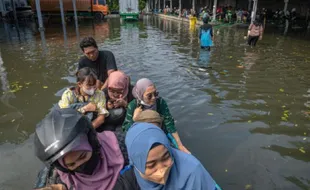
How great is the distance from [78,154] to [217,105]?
4.78m

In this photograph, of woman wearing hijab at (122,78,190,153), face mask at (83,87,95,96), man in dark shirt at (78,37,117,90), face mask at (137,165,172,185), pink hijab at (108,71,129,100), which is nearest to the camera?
face mask at (137,165,172,185)

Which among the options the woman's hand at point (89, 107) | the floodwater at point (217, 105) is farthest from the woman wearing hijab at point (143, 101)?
the floodwater at point (217, 105)

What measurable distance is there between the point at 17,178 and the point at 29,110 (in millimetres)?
2488

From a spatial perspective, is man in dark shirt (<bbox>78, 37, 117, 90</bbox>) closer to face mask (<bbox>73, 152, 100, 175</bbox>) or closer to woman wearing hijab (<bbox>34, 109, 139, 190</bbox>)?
woman wearing hijab (<bbox>34, 109, 139, 190</bbox>)

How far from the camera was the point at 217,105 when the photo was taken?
6012 millimetres

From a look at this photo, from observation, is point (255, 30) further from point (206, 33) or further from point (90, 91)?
point (90, 91)

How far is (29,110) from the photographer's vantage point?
587 cm

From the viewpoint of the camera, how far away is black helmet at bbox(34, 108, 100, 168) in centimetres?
160

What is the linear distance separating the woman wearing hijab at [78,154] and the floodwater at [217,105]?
2.10 meters

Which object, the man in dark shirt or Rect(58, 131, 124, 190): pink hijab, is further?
the man in dark shirt

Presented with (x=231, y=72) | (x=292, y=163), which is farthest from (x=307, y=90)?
(x=292, y=163)

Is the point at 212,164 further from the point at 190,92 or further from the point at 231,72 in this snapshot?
the point at 231,72

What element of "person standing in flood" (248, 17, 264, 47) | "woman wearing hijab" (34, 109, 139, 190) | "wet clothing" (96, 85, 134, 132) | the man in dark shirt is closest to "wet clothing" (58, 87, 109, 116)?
"wet clothing" (96, 85, 134, 132)

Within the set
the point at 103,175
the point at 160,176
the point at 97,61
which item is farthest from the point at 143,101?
the point at 97,61
